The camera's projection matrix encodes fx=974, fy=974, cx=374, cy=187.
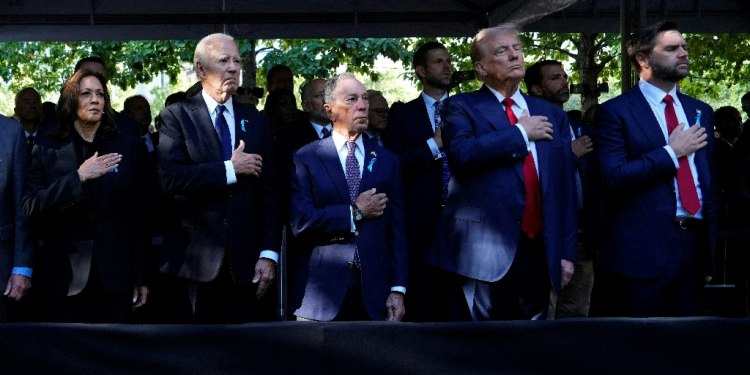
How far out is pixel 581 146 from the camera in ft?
20.0

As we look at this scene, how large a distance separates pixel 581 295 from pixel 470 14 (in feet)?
10.5

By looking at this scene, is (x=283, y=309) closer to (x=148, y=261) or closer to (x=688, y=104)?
(x=148, y=261)

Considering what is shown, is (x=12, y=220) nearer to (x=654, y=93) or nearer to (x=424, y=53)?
(x=424, y=53)

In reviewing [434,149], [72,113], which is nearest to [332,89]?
[434,149]

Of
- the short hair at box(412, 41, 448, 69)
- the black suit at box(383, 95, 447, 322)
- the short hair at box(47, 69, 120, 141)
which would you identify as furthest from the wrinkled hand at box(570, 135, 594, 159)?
the short hair at box(47, 69, 120, 141)

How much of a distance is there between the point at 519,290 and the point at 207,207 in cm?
152

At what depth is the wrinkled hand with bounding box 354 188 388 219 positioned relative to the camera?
456 cm

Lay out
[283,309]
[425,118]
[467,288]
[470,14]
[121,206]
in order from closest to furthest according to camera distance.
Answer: [467,288] < [121,206] < [283,309] < [425,118] < [470,14]

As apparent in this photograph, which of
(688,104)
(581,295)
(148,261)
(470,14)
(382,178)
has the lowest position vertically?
(581,295)

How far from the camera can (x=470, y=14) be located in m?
8.91

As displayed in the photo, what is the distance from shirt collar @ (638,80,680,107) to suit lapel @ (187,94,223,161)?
2.05m

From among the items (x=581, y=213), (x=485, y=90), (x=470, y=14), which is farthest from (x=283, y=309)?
(x=470, y=14)

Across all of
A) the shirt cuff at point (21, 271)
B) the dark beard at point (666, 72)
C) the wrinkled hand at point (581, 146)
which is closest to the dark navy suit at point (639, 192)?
the dark beard at point (666, 72)

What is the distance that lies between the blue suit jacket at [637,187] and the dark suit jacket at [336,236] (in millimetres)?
1007
